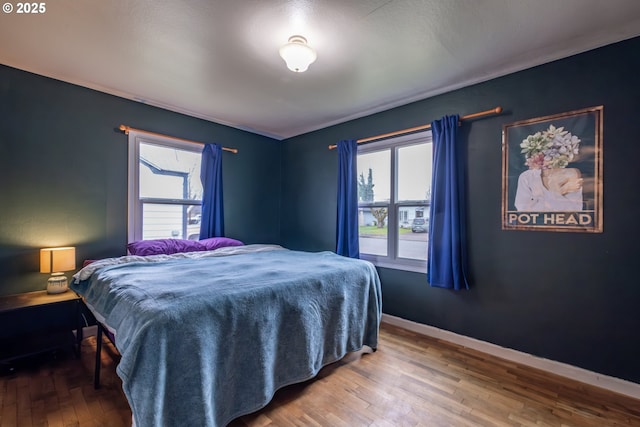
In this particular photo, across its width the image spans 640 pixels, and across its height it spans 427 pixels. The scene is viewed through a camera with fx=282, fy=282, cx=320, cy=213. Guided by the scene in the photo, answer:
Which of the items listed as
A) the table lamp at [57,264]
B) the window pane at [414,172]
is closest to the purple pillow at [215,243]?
the table lamp at [57,264]

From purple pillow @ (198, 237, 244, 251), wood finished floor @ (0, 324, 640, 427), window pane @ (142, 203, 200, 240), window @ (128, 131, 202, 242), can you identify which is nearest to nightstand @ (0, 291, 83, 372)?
wood finished floor @ (0, 324, 640, 427)

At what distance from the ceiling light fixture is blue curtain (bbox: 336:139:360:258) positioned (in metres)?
1.63

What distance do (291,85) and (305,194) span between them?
1765 millimetres

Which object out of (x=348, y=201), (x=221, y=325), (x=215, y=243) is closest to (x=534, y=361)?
(x=348, y=201)

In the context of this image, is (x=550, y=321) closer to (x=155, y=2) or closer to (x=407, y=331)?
(x=407, y=331)

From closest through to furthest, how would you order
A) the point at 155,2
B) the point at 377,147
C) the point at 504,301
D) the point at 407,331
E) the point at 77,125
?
the point at 155,2, the point at 504,301, the point at 77,125, the point at 407,331, the point at 377,147

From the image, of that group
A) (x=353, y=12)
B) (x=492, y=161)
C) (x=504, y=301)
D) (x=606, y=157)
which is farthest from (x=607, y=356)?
(x=353, y=12)

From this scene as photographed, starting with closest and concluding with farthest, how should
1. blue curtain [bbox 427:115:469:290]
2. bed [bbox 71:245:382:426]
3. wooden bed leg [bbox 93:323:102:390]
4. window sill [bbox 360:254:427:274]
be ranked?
bed [bbox 71:245:382:426] → wooden bed leg [bbox 93:323:102:390] → blue curtain [bbox 427:115:469:290] → window sill [bbox 360:254:427:274]

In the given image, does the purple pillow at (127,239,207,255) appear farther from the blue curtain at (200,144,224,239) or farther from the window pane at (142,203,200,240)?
the blue curtain at (200,144,224,239)

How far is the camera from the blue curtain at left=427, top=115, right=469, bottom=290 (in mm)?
2662

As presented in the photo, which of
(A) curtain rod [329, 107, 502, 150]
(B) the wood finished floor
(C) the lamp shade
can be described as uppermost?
(A) curtain rod [329, 107, 502, 150]

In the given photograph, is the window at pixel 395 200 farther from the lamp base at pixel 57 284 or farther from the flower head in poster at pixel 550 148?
the lamp base at pixel 57 284

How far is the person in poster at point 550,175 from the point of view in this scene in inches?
86.1

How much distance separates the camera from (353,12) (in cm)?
180
